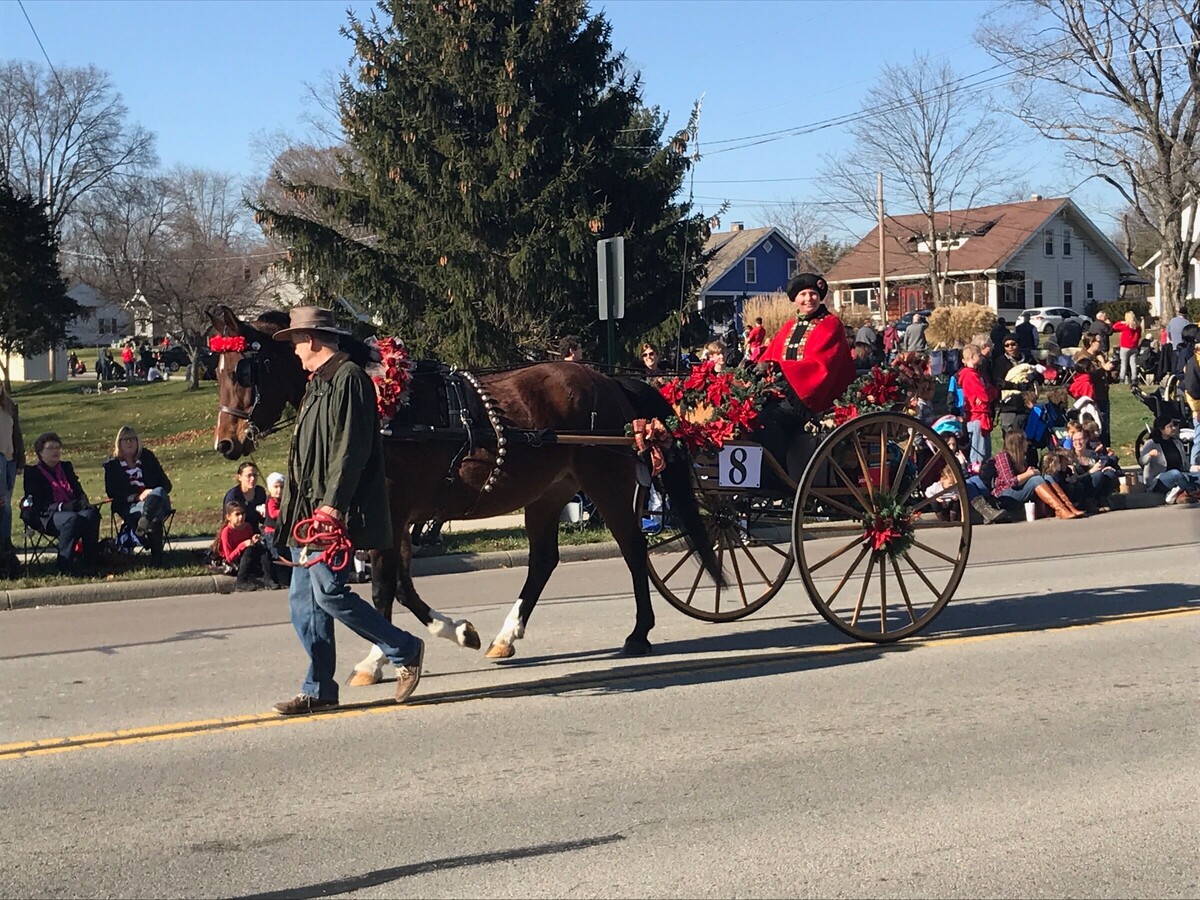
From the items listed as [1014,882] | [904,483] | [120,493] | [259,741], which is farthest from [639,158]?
[1014,882]

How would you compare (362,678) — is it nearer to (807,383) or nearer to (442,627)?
(442,627)

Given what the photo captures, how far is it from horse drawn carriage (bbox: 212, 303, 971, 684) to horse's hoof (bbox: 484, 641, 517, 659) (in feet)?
0.04

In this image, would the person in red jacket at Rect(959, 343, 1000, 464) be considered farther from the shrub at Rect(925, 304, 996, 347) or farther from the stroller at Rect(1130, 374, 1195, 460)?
the shrub at Rect(925, 304, 996, 347)

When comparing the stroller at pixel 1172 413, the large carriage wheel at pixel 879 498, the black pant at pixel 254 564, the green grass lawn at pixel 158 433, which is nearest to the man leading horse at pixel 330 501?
the large carriage wheel at pixel 879 498

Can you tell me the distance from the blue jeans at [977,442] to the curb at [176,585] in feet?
20.8

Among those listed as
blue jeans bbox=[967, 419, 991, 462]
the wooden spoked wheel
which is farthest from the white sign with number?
blue jeans bbox=[967, 419, 991, 462]

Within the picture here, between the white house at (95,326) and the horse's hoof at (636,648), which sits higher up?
the white house at (95,326)

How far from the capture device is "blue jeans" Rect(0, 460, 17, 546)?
12.4 metres

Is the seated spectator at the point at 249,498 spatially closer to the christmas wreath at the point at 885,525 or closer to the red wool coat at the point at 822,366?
the red wool coat at the point at 822,366

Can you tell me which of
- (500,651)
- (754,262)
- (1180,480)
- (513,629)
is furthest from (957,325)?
(500,651)

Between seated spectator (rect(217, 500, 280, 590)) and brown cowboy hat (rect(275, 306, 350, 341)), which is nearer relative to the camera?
brown cowboy hat (rect(275, 306, 350, 341))

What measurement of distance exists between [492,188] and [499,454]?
1609cm

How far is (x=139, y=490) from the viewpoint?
13.1 metres

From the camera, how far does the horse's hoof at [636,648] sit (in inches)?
330
